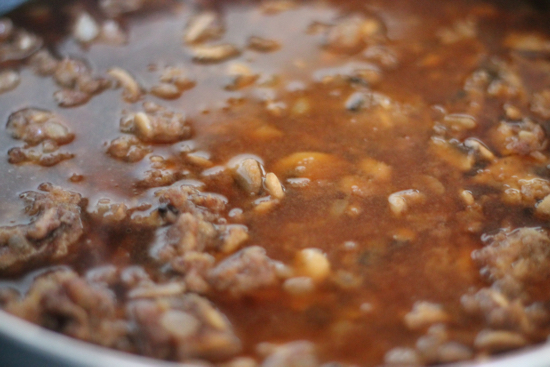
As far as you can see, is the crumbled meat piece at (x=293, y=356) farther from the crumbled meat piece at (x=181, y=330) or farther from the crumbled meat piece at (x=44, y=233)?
the crumbled meat piece at (x=44, y=233)

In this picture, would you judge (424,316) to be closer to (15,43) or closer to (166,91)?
(166,91)

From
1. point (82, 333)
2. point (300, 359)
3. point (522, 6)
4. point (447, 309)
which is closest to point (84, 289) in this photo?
point (82, 333)

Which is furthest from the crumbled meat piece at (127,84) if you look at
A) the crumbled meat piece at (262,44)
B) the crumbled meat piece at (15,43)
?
the crumbled meat piece at (262,44)

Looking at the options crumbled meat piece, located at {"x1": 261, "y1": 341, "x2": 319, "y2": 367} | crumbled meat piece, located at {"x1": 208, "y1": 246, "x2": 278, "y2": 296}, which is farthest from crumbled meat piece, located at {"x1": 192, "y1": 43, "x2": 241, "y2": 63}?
crumbled meat piece, located at {"x1": 261, "y1": 341, "x2": 319, "y2": 367}

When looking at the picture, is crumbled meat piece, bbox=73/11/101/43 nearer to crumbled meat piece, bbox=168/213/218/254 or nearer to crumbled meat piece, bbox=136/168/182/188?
crumbled meat piece, bbox=136/168/182/188

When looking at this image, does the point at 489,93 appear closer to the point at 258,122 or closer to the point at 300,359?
the point at 258,122

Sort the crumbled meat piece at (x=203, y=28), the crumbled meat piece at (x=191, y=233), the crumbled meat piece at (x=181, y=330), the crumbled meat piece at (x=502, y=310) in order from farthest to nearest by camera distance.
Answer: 1. the crumbled meat piece at (x=203, y=28)
2. the crumbled meat piece at (x=191, y=233)
3. the crumbled meat piece at (x=502, y=310)
4. the crumbled meat piece at (x=181, y=330)
